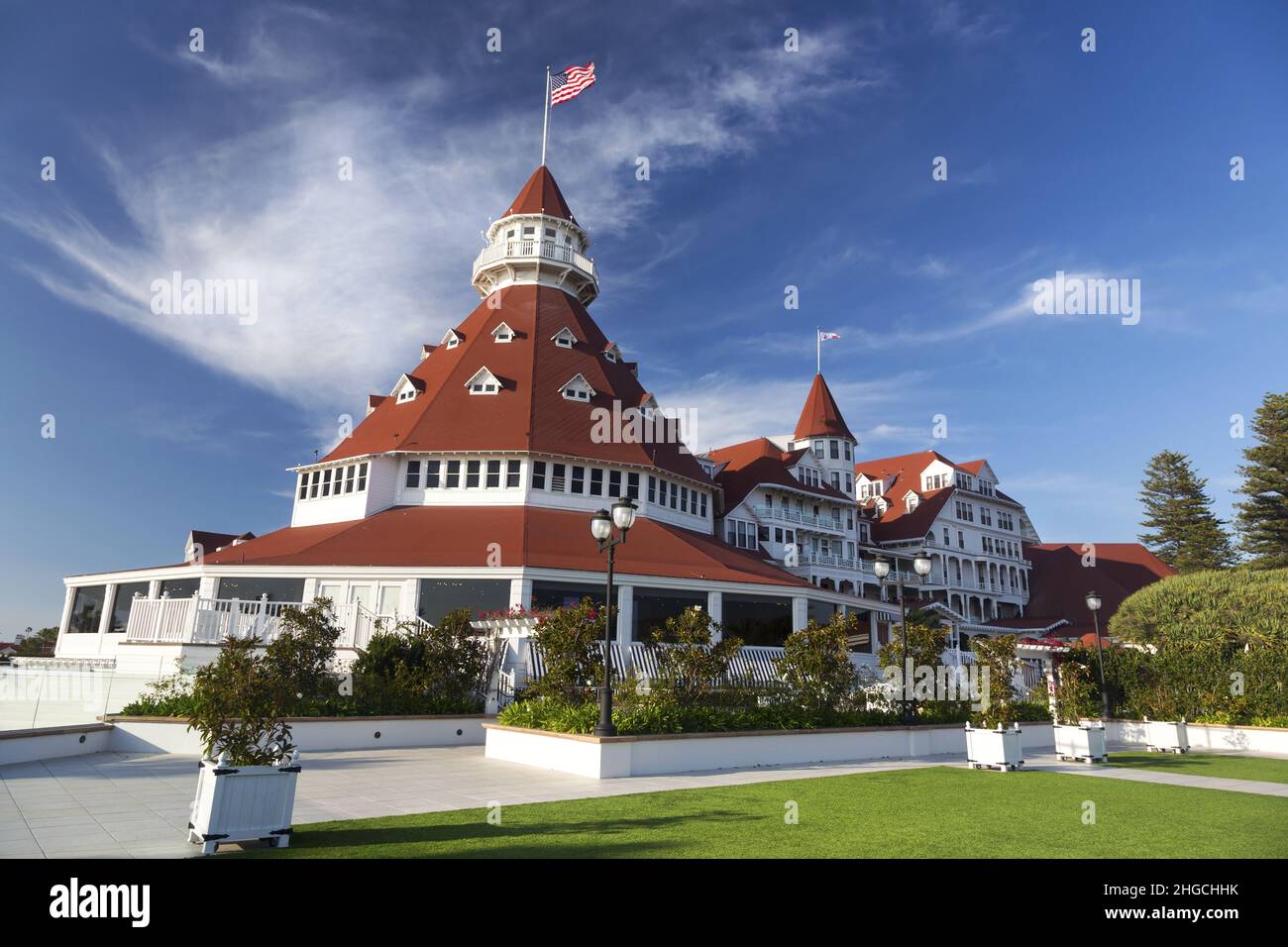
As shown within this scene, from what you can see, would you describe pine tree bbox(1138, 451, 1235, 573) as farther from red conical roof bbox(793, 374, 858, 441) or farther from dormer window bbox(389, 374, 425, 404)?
dormer window bbox(389, 374, 425, 404)

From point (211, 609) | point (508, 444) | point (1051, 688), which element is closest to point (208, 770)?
point (211, 609)

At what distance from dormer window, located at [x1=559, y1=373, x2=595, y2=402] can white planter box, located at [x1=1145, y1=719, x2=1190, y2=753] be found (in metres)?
27.7

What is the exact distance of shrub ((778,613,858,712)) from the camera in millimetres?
18203

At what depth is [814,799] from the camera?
11.6m

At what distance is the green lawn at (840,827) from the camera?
26.2 feet

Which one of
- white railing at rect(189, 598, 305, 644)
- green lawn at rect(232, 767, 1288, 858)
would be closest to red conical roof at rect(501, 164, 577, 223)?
white railing at rect(189, 598, 305, 644)

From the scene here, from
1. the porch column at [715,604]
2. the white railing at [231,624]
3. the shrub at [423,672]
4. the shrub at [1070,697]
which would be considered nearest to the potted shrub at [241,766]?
the shrub at [423,672]

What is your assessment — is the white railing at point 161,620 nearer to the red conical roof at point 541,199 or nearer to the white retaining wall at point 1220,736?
the white retaining wall at point 1220,736

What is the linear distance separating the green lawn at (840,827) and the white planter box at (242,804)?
254 mm
